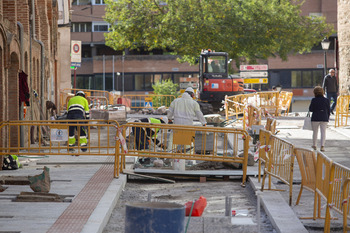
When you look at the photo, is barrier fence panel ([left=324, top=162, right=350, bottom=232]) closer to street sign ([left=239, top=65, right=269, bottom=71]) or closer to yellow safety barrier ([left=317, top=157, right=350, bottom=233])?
yellow safety barrier ([left=317, top=157, right=350, bottom=233])

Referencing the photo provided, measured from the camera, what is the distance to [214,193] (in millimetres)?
13000

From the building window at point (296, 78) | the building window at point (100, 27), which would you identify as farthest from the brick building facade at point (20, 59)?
the building window at point (100, 27)

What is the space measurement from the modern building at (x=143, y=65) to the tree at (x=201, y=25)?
19.0m

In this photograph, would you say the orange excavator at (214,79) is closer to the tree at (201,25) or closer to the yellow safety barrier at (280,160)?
the tree at (201,25)

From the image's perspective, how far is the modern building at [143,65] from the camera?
72938mm

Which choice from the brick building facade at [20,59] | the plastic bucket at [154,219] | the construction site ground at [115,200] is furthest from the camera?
the brick building facade at [20,59]

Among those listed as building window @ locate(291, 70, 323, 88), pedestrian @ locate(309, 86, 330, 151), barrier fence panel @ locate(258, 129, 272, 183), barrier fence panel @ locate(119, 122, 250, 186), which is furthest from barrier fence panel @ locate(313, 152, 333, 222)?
building window @ locate(291, 70, 323, 88)

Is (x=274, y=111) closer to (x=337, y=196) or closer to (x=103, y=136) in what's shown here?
(x=103, y=136)

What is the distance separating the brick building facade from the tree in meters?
18.7

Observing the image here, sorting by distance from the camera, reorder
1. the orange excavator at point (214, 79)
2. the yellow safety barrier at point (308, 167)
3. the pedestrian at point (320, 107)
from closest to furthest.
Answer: the yellow safety barrier at point (308, 167)
the pedestrian at point (320, 107)
the orange excavator at point (214, 79)

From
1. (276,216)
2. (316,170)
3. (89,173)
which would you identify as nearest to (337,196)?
(316,170)

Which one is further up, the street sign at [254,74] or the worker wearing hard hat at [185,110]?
the street sign at [254,74]

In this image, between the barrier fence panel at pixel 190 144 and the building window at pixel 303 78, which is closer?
the barrier fence panel at pixel 190 144

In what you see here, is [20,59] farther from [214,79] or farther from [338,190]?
[214,79]
